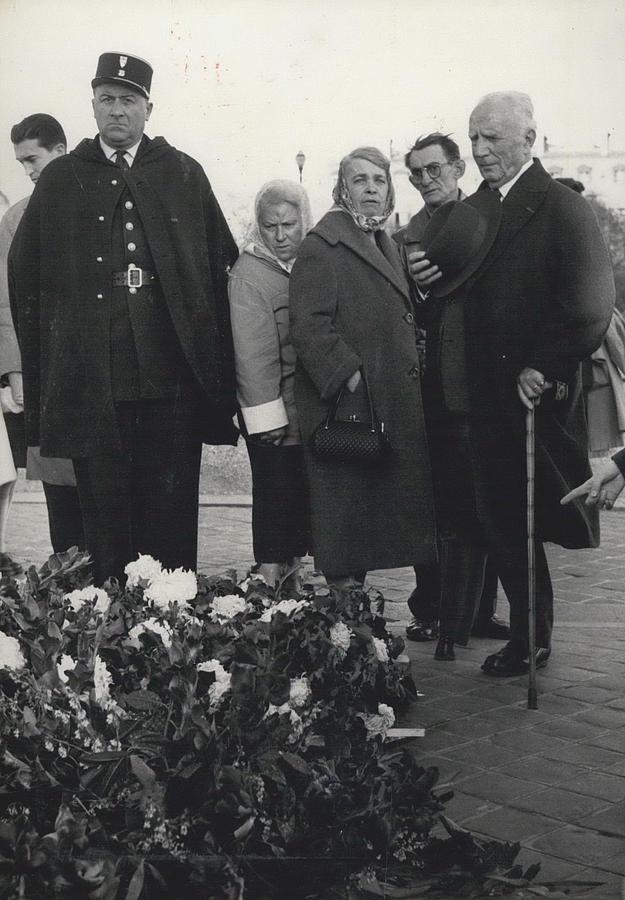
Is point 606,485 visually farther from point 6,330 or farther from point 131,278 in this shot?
point 6,330

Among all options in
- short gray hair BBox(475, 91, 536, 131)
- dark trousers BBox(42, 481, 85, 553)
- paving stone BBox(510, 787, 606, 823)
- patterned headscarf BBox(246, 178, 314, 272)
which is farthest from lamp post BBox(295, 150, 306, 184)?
paving stone BBox(510, 787, 606, 823)

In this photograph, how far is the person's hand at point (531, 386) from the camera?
4309 millimetres

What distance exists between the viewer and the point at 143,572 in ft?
11.6

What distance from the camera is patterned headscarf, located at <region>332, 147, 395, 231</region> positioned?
4543 millimetres

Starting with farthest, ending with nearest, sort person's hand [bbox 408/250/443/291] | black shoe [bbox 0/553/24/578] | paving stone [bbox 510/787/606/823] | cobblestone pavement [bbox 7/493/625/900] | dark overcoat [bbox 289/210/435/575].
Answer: person's hand [bbox 408/250/443/291] → dark overcoat [bbox 289/210/435/575] → black shoe [bbox 0/553/24/578] → paving stone [bbox 510/787/606/823] → cobblestone pavement [bbox 7/493/625/900]

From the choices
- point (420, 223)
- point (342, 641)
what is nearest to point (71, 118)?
point (420, 223)

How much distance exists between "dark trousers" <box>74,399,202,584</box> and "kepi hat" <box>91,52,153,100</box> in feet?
4.05

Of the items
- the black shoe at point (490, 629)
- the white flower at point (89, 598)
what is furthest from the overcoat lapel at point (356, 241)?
the white flower at point (89, 598)

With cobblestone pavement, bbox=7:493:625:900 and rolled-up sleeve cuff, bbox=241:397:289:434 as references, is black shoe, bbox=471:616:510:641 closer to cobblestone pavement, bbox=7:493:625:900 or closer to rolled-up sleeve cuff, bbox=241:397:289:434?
cobblestone pavement, bbox=7:493:625:900

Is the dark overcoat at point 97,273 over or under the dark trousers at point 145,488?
over

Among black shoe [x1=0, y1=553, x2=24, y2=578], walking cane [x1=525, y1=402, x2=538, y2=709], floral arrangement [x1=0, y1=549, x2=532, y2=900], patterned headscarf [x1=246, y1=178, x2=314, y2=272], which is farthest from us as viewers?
patterned headscarf [x1=246, y1=178, x2=314, y2=272]

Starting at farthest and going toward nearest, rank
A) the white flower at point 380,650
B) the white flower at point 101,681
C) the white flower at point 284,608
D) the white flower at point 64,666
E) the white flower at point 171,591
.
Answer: the white flower at point 380,650 → the white flower at point 171,591 → the white flower at point 284,608 → the white flower at point 64,666 → the white flower at point 101,681

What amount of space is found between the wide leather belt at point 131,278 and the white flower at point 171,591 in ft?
4.58

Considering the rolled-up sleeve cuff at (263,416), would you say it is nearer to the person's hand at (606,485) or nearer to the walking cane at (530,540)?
the walking cane at (530,540)
